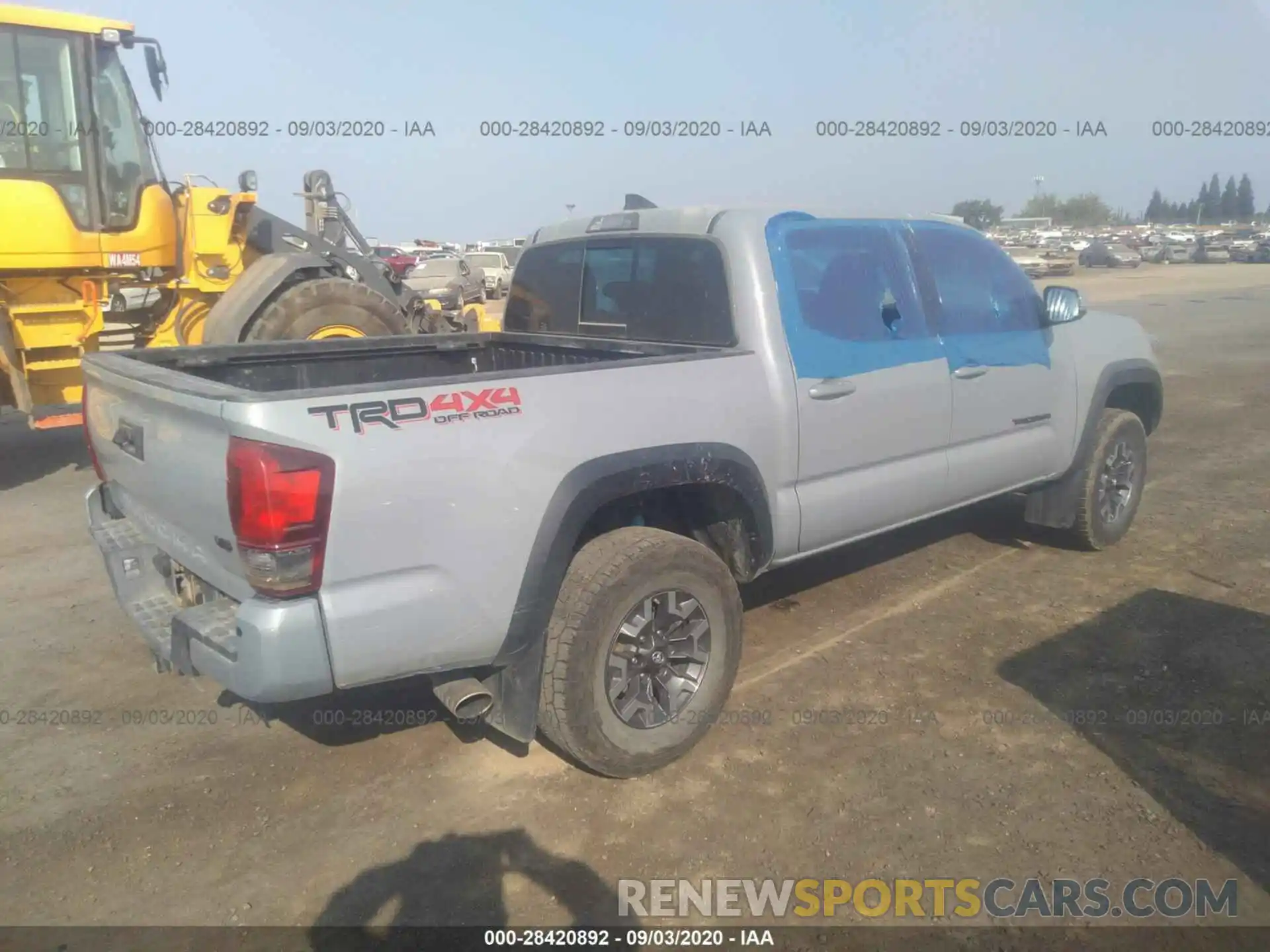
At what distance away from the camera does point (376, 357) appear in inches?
183

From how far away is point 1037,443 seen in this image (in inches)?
197

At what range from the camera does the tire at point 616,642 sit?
320cm

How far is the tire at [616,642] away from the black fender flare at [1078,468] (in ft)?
8.97

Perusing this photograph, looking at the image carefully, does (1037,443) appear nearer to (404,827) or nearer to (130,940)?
(404,827)

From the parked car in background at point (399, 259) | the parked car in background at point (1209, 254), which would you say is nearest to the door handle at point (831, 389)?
the parked car in background at point (399, 259)

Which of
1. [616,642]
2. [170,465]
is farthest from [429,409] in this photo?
[616,642]

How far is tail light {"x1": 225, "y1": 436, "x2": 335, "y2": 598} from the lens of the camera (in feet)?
8.31

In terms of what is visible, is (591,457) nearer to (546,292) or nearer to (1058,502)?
(546,292)

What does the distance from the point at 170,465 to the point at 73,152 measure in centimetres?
588

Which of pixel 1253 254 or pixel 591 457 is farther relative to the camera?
pixel 1253 254

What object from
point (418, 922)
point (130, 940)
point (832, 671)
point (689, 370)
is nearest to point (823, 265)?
point (689, 370)

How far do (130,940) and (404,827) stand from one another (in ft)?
2.74

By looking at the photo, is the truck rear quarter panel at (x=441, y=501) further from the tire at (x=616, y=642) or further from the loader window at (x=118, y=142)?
the loader window at (x=118, y=142)

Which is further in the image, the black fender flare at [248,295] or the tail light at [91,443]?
the black fender flare at [248,295]
